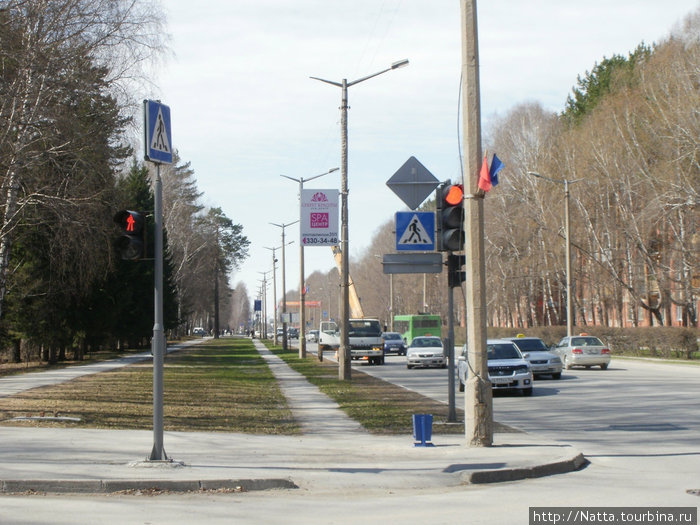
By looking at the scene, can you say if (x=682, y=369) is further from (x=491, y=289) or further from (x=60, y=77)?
(x=491, y=289)

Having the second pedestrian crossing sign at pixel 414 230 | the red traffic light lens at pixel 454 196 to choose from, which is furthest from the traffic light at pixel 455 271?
the red traffic light lens at pixel 454 196

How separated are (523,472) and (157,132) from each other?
A: 21.6 ft

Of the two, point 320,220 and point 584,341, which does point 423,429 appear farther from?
point 584,341

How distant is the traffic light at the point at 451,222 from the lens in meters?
14.5

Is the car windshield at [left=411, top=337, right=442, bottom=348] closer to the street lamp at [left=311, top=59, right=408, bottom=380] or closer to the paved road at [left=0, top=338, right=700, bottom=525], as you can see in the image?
the street lamp at [left=311, top=59, right=408, bottom=380]

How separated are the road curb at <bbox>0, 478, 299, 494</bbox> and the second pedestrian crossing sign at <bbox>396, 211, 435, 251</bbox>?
6798mm

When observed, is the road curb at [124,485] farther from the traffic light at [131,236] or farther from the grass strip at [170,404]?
the grass strip at [170,404]

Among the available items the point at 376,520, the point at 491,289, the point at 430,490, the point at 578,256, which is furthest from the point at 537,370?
the point at 491,289

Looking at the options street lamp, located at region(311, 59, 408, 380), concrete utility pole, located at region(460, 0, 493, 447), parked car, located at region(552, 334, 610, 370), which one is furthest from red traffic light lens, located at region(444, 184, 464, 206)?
Result: parked car, located at region(552, 334, 610, 370)

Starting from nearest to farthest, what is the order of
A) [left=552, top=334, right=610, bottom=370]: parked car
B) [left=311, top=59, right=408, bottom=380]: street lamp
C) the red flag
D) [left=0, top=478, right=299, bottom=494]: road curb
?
[left=0, top=478, right=299, bottom=494]: road curb
the red flag
[left=311, top=59, right=408, bottom=380]: street lamp
[left=552, top=334, right=610, bottom=370]: parked car

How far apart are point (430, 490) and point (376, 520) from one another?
195cm

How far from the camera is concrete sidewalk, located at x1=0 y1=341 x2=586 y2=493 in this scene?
9938 mm

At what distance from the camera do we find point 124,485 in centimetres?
969

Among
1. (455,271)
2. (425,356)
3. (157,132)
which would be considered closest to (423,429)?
(455,271)
